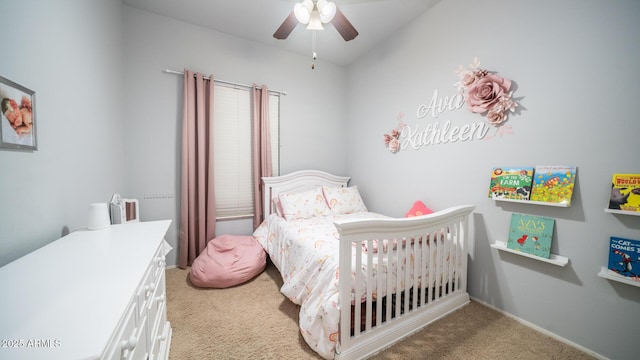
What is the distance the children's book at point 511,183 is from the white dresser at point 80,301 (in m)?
2.23

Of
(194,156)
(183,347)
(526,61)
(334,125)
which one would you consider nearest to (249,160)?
(194,156)

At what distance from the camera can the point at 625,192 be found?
1218 mm

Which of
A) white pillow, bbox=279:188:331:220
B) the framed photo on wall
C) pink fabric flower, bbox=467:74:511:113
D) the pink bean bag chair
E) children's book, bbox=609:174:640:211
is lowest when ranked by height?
the pink bean bag chair

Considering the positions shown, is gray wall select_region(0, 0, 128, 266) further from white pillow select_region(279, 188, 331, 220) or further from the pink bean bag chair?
white pillow select_region(279, 188, 331, 220)

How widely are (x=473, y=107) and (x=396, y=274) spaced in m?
1.52

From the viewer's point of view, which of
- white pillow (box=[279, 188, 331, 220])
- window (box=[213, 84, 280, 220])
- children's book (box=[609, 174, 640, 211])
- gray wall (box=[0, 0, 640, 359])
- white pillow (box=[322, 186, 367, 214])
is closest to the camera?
gray wall (box=[0, 0, 640, 359])

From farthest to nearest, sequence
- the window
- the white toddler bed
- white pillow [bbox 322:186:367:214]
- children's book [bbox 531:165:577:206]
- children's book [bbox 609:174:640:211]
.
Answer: white pillow [bbox 322:186:367:214], the window, children's book [bbox 531:165:577:206], the white toddler bed, children's book [bbox 609:174:640:211]

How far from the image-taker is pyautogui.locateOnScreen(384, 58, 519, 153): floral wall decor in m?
1.70

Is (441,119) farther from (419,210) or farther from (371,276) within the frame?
(371,276)

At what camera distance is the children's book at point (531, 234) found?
4.93ft

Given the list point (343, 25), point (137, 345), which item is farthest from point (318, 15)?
point (137, 345)

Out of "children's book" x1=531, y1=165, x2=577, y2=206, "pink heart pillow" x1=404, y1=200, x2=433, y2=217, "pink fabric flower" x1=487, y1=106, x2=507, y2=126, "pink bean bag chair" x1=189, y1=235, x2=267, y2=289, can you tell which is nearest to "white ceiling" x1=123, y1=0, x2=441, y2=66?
"pink fabric flower" x1=487, y1=106, x2=507, y2=126

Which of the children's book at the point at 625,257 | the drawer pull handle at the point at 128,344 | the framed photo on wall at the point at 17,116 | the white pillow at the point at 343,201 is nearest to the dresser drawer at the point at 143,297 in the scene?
the drawer pull handle at the point at 128,344

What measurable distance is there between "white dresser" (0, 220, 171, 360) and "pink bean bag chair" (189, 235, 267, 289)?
3.23ft
